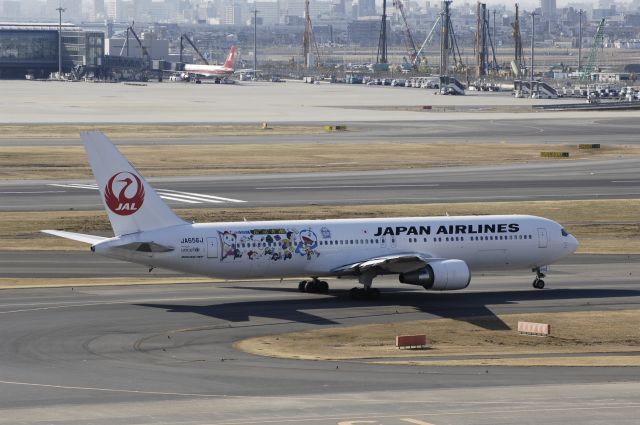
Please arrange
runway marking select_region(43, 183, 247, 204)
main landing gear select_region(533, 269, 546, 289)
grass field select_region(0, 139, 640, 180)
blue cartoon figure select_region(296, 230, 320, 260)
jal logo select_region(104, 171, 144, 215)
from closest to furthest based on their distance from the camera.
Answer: jal logo select_region(104, 171, 144, 215), blue cartoon figure select_region(296, 230, 320, 260), main landing gear select_region(533, 269, 546, 289), runway marking select_region(43, 183, 247, 204), grass field select_region(0, 139, 640, 180)

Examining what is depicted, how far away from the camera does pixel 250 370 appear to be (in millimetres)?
50312

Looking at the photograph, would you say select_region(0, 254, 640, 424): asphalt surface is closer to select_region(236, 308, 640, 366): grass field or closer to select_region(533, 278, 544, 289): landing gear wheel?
select_region(533, 278, 544, 289): landing gear wheel

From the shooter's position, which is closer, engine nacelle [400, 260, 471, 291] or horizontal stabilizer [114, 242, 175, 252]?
horizontal stabilizer [114, 242, 175, 252]

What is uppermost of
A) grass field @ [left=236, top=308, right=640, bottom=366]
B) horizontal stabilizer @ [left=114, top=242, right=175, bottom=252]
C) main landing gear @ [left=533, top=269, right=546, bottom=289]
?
horizontal stabilizer @ [left=114, top=242, right=175, bottom=252]

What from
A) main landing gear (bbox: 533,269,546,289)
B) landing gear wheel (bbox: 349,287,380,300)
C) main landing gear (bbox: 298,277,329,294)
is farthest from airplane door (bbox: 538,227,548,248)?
main landing gear (bbox: 298,277,329,294)

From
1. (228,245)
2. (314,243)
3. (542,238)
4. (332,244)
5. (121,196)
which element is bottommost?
(542,238)

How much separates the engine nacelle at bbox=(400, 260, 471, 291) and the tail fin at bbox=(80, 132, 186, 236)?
1448 centimetres

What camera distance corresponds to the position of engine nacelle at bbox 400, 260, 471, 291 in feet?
219

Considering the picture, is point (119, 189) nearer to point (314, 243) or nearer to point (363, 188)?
point (314, 243)

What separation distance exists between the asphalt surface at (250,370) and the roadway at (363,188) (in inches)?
1396

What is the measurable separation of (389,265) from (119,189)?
47.8 feet

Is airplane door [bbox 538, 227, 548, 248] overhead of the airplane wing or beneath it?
overhead

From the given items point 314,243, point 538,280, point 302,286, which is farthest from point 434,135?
point 314,243

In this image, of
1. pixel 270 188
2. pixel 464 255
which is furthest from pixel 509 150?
pixel 464 255
